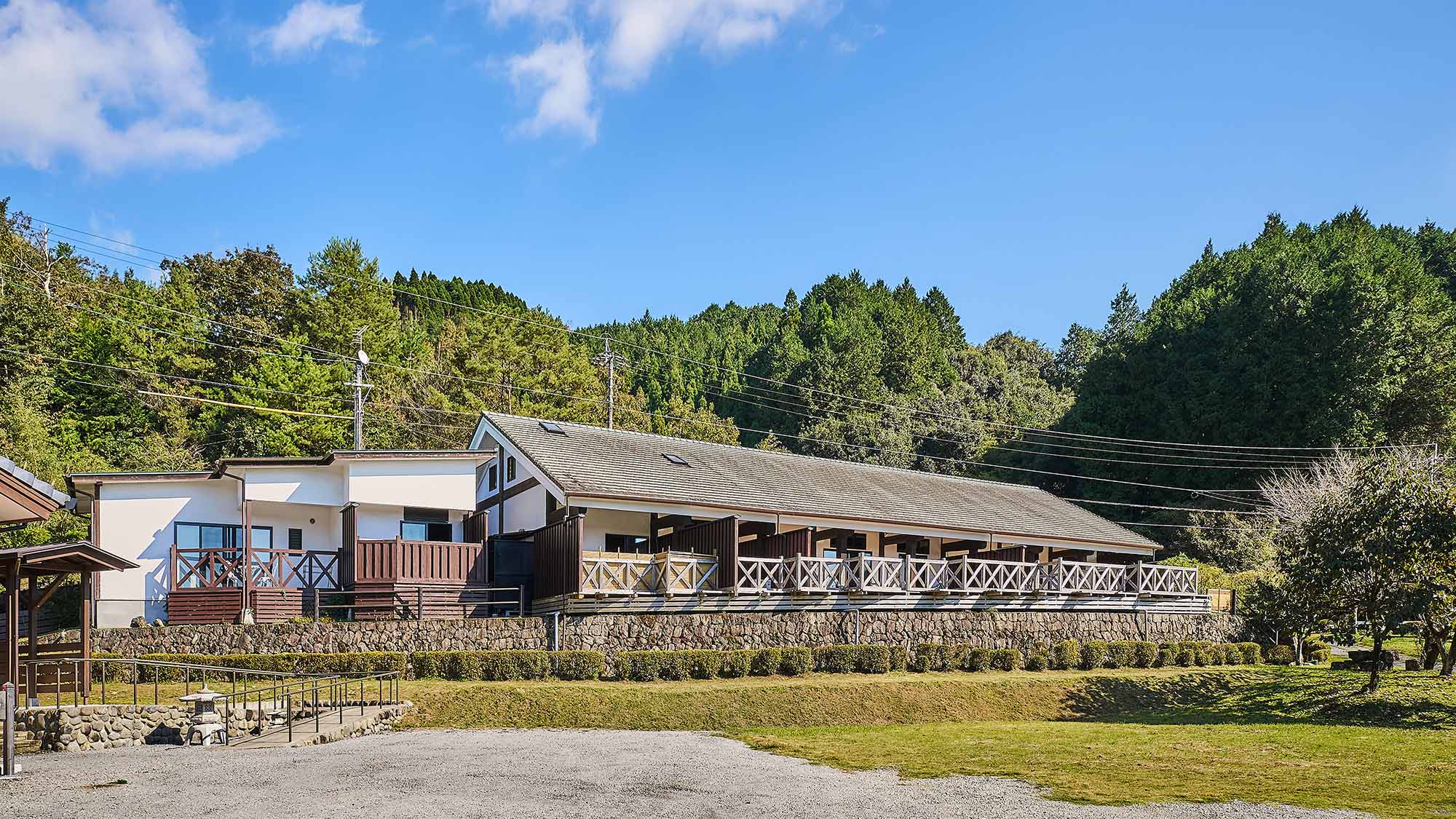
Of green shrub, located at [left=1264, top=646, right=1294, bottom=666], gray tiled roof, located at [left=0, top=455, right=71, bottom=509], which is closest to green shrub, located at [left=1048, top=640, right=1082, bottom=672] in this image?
green shrub, located at [left=1264, top=646, right=1294, bottom=666]

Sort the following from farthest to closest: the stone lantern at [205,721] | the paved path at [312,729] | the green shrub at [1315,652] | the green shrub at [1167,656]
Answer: the green shrub at [1315,652] → the green shrub at [1167,656] → the stone lantern at [205,721] → the paved path at [312,729]

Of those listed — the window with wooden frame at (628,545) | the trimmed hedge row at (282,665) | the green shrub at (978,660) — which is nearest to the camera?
the trimmed hedge row at (282,665)

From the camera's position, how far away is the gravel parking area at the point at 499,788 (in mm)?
11039

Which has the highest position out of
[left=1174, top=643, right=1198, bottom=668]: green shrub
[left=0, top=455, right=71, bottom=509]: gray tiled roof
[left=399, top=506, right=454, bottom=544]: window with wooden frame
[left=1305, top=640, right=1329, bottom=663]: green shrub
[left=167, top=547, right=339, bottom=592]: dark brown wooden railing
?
[left=0, top=455, right=71, bottom=509]: gray tiled roof

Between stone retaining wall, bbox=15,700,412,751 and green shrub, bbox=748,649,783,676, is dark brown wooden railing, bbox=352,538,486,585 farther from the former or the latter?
stone retaining wall, bbox=15,700,412,751

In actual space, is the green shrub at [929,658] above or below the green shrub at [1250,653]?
above

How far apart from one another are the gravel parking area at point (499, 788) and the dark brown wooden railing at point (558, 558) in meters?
10.2

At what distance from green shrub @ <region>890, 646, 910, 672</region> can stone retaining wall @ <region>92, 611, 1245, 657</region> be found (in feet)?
5.03

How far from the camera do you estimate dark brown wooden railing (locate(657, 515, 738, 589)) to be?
2686cm

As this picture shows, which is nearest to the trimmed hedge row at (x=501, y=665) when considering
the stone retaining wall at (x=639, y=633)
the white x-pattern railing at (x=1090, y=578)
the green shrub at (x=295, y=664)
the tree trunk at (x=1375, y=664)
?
the green shrub at (x=295, y=664)

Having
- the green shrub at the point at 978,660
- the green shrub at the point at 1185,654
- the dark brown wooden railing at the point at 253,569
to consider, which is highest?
the dark brown wooden railing at the point at 253,569

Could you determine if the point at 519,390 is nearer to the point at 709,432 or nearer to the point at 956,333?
the point at 709,432

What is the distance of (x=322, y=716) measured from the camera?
58.5ft

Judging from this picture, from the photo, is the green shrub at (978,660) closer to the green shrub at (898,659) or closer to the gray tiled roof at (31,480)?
the green shrub at (898,659)
